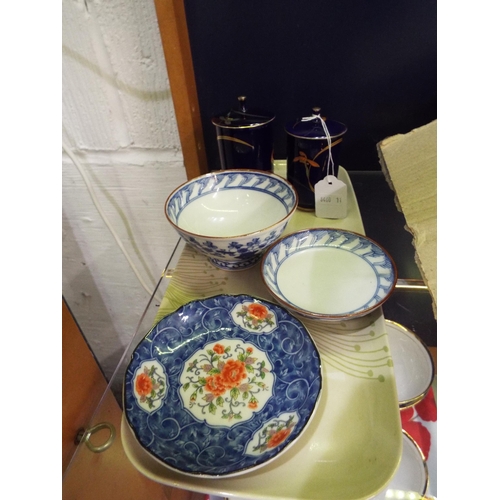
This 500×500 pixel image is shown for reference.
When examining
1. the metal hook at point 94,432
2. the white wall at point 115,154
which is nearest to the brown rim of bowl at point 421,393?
the metal hook at point 94,432

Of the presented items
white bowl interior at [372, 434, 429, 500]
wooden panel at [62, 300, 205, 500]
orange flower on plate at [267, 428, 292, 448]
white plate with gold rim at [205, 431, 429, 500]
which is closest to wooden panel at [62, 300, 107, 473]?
wooden panel at [62, 300, 205, 500]

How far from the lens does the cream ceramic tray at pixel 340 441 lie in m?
0.32

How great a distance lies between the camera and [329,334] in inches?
17.9

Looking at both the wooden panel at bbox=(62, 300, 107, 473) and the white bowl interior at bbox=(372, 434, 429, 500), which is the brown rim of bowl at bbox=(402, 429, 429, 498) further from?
the wooden panel at bbox=(62, 300, 107, 473)

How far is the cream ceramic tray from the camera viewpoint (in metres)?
0.32

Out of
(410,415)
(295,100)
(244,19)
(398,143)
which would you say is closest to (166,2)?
(244,19)

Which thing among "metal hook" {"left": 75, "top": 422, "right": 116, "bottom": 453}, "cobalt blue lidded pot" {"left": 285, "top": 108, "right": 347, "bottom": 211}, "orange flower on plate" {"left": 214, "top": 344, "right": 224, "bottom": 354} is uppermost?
"cobalt blue lidded pot" {"left": 285, "top": 108, "right": 347, "bottom": 211}

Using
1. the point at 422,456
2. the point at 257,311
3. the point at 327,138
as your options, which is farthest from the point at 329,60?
the point at 422,456

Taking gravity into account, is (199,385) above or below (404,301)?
above

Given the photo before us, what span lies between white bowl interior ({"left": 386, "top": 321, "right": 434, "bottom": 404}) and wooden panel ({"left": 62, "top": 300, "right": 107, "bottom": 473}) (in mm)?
538

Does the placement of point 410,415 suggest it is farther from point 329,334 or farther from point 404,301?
point 329,334

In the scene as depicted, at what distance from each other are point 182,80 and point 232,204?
0.25 metres

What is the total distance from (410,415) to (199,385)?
43 centimetres

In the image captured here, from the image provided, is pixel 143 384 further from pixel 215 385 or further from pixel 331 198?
pixel 331 198
